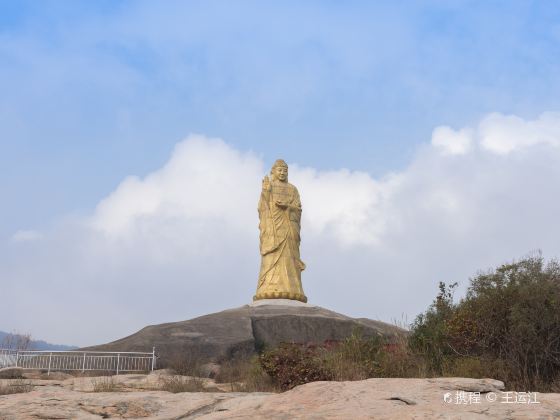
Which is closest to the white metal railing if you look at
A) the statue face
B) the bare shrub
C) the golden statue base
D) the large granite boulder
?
the large granite boulder

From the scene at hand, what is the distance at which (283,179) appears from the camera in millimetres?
23109

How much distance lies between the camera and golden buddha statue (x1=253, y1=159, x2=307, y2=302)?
21734mm

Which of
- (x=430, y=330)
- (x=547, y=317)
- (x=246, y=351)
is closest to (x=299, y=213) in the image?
(x=246, y=351)

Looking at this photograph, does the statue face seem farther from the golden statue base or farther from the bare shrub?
the bare shrub

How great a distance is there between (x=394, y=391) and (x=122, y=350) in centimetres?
1280

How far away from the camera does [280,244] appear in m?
22.2

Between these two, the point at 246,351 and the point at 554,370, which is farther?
the point at 246,351

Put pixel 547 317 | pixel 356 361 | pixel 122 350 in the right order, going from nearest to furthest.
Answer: pixel 547 317, pixel 356 361, pixel 122 350

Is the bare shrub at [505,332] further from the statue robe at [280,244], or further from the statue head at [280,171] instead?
the statue head at [280,171]

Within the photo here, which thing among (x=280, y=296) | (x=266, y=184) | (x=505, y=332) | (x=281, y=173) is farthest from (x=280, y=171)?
(x=505, y=332)

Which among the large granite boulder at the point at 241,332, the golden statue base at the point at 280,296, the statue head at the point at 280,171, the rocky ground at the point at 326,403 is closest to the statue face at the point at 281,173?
the statue head at the point at 280,171

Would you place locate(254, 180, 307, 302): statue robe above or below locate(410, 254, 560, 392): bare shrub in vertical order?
above

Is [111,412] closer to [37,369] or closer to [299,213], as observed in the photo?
[37,369]

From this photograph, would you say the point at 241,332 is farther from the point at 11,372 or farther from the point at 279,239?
the point at 11,372
